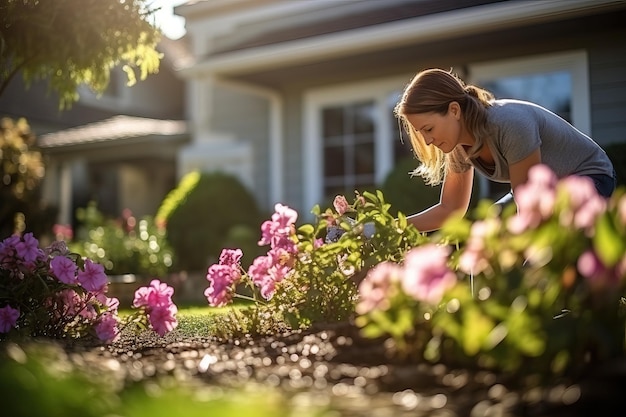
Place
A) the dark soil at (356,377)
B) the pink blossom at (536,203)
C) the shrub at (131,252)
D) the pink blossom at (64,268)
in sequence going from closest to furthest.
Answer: the dark soil at (356,377) → the pink blossom at (536,203) → the pink blossom at (64,268) → the shrub at (131,252)

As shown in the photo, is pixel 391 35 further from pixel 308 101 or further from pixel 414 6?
pixel 308 101

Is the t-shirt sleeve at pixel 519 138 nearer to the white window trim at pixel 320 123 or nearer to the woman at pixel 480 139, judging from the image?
the woman at pixel 480 139

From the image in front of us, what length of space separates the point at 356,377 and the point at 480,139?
1.70 meters

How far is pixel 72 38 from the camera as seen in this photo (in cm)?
458

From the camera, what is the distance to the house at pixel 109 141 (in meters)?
14.4

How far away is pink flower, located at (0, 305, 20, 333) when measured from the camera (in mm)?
3178

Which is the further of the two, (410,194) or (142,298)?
(410,194)

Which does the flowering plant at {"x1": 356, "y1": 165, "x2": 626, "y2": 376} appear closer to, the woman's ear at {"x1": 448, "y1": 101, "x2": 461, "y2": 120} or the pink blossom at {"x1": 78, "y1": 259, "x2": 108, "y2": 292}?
the woman's ear at {"x1": 448, "y1": 101, "x2": 461, "y2": 120}

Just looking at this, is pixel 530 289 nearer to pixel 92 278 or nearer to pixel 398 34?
pixel 92 278

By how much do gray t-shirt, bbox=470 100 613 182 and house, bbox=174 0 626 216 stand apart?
164 inches

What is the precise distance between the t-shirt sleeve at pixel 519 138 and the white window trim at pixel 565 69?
5250 mm

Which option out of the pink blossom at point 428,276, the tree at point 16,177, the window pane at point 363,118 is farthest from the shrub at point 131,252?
the pink blossom at point 428,276

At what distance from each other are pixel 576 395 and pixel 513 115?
6.31 ft

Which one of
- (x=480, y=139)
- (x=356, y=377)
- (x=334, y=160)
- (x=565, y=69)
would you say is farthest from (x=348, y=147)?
(x=356, y=377)
